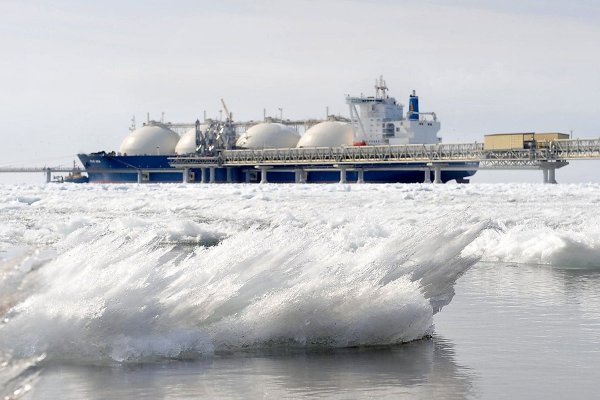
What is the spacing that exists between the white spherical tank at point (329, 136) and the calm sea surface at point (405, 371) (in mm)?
84518

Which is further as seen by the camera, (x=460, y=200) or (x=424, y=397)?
(x=460, y=200)

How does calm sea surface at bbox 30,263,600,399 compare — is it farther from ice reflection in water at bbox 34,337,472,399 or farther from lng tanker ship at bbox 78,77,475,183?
lng tanker ship at bbox 78,77,475,183

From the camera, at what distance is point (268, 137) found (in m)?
99.8

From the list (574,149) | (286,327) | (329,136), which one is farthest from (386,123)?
(286,327)

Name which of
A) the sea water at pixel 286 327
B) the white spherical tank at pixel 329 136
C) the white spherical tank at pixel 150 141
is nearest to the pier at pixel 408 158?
the white spherical tank at pixel 329 136

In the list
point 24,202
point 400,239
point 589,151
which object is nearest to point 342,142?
point 589,151

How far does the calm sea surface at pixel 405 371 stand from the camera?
234 inches

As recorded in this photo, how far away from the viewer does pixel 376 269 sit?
8133 millimetres

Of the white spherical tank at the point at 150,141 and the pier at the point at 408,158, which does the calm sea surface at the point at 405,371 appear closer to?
the pier at the point at 408,158

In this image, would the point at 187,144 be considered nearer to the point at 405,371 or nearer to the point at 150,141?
the point at 150,141

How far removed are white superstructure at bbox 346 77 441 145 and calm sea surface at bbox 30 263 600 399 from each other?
8226 cm

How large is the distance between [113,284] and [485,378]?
2.78 m

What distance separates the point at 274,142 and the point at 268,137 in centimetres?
97

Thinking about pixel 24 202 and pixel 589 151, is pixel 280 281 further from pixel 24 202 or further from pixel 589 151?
pixel 589 151
